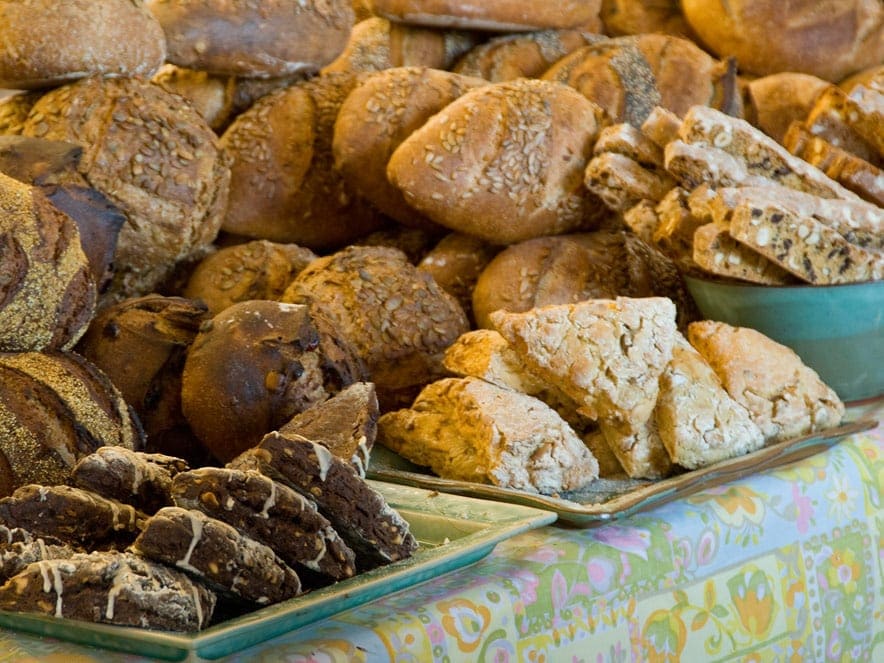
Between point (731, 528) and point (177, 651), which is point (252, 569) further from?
point (731, 528)

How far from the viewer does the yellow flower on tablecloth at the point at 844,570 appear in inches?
49.0

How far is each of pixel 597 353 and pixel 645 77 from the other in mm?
851

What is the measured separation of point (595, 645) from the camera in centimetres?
101

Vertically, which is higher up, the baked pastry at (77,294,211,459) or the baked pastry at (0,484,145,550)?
the baked pastry at (0,484,145,550)

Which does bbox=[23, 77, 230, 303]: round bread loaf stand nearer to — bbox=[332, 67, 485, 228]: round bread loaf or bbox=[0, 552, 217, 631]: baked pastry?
bbox=[332, 67, 485, 228]: round bread loaf

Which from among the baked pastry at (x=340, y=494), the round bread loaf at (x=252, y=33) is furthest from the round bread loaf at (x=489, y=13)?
the baked pastry at (x=340, y=494)

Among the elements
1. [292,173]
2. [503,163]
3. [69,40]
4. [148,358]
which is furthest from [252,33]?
[148,358]

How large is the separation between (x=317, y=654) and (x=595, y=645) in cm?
33

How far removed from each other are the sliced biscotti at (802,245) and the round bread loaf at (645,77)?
0.53 metres

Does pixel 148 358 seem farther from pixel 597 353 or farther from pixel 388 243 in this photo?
pixel 388 243

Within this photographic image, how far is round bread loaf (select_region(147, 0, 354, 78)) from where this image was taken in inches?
65.4

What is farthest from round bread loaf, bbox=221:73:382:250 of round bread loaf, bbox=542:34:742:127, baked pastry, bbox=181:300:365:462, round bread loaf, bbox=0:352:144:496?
round bread loaf, bbox=0:352:144:496

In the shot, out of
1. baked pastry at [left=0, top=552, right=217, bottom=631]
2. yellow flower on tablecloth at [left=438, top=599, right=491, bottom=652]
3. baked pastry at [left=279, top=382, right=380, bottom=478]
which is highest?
baked pastry at [left=0, top=552, right=217, bottom=631]

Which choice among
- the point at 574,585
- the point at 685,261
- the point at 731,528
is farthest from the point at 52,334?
the point at 685,261
